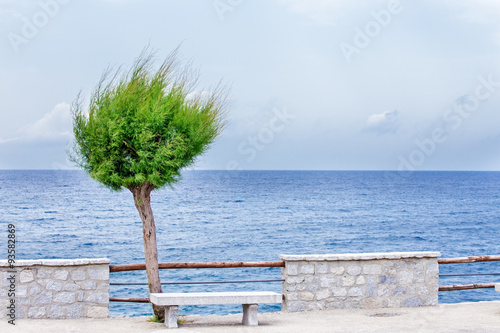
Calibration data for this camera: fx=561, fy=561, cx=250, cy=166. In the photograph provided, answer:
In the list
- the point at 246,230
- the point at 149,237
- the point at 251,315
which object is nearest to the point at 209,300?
the point at 251,315

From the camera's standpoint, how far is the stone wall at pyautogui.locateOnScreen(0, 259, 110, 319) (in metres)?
8.33

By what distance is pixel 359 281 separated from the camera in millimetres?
9289

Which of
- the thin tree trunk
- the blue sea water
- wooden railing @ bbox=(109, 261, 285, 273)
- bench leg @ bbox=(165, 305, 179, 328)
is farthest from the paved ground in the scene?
the blue sea water

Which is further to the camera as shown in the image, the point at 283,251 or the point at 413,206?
the point at 413,206

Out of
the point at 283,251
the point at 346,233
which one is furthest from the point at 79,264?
the point at 346,233

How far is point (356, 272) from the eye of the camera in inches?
365

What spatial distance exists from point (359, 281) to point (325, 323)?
131 cm

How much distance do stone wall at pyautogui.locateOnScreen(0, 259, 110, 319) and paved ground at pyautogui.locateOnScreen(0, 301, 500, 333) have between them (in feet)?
0.58

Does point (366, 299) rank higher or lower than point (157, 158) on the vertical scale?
lower

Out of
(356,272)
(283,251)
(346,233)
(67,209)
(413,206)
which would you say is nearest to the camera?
(356,272)

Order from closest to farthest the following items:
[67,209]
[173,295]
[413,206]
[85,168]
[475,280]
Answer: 1. [173,295]
2. [85,168]
3. [475,280]
4. [67,209]
5. [413,206]

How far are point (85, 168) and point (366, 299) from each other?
5002mm

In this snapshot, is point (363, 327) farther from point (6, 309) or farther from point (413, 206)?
point (413, 206)

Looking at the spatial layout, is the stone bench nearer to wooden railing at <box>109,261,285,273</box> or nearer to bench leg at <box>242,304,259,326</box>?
bench leg at <box>242,304,259,326</box>
